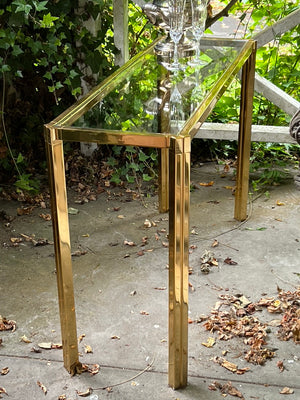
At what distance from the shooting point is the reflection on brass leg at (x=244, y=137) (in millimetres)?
3393

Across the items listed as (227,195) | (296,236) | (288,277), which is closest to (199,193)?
(227,195)

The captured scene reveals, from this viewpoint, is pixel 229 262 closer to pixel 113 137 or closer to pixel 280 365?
pixel 280 365

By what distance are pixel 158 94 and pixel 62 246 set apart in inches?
28.1

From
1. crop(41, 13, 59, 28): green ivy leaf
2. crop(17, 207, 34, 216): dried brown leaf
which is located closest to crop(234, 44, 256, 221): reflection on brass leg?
crop(41, 13, 59, 28): green ivy leaf

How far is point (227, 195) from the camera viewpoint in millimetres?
Result: 3922

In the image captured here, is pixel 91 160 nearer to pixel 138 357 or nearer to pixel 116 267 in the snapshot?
pixel 116 267

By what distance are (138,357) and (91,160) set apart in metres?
1.83

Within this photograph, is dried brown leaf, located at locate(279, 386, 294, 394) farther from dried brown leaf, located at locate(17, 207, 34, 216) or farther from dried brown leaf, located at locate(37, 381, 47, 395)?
dried brown leaf, located at locate(17, 207, 34, 216)

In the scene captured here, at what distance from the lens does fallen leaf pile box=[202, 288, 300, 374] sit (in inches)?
101

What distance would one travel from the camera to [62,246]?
233 cm

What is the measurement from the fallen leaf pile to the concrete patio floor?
1.0 inches

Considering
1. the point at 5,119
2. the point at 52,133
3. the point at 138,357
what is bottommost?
the point at 138,357

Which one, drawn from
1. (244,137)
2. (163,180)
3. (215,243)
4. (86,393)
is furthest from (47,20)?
(86,393)

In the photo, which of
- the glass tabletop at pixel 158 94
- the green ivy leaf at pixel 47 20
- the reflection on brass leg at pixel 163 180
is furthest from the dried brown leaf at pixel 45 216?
the glass tabletop at pixel 158 94
